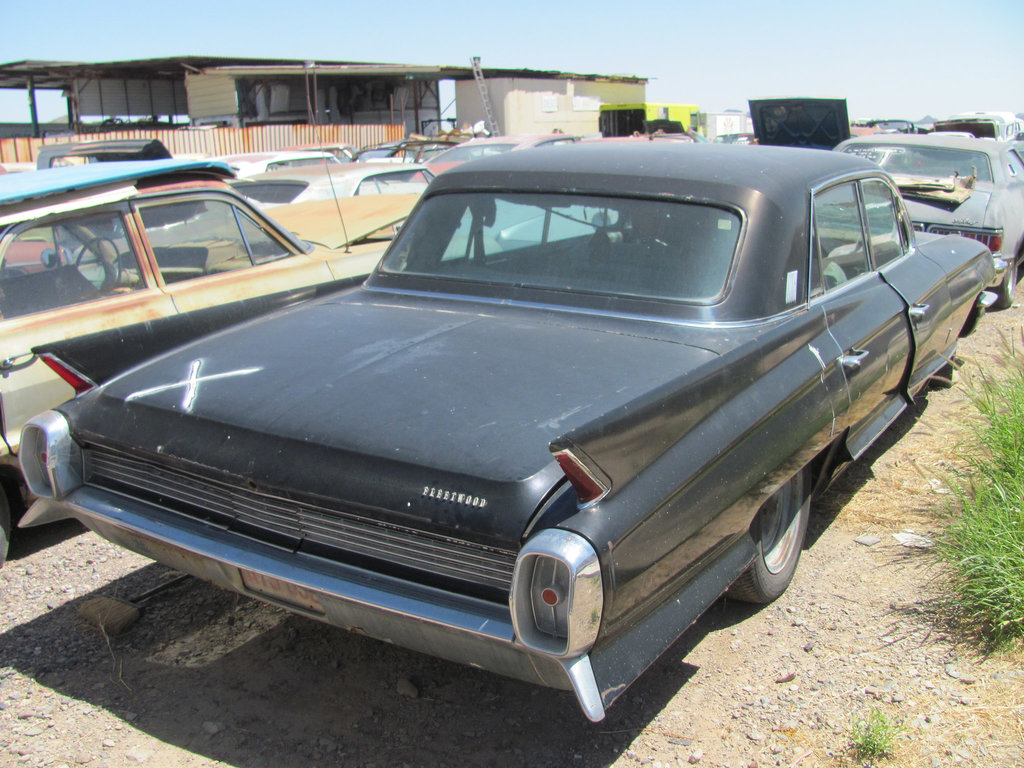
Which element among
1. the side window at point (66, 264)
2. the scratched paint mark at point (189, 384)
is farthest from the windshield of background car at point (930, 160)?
the scratched paint mark at point (189, 384)

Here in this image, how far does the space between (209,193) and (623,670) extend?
12.5 feet

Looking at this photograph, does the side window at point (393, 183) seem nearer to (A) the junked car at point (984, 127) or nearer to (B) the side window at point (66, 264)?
(B) the side window at point (66, 264)

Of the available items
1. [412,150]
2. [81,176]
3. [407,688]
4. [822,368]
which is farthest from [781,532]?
[412,150]

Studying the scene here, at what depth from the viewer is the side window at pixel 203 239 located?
468 centimetres

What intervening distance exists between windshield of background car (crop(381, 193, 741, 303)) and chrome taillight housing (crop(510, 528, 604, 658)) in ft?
4.56

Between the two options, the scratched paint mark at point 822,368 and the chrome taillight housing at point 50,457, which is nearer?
the chrome taillight housing at point 50,457

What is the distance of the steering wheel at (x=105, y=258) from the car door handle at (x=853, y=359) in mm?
3412

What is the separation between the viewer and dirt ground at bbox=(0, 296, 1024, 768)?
8.68ft

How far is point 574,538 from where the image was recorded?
2.09 meters

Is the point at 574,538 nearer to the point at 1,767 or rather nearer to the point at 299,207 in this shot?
the point at 1,767

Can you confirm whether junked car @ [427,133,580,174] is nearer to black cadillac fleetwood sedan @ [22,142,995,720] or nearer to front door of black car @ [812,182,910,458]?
black cadillac fleetwood sedan @ [22,142,995,720]

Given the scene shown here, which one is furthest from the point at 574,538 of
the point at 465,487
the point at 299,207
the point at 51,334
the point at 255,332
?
the point at 299,207

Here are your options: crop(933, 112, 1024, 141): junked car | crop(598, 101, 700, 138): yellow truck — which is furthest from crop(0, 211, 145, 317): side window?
crop(598, 101, 700, 138): yellow truck

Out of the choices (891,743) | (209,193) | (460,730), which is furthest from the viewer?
(209,193)
